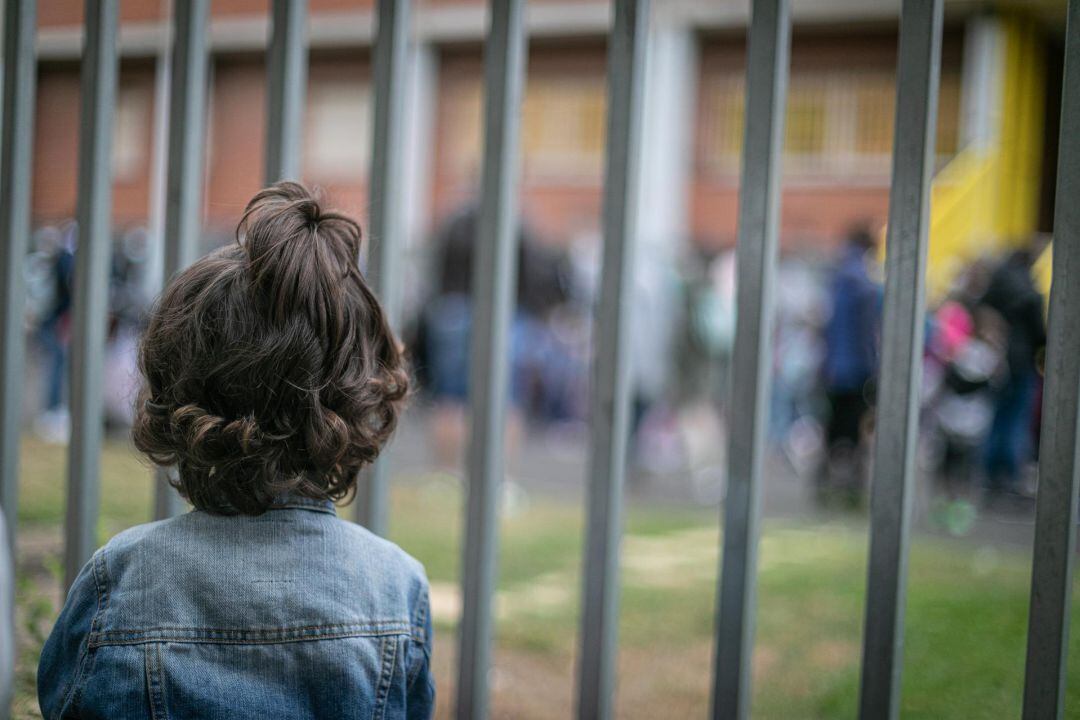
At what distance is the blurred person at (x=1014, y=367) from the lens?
24.1 ft

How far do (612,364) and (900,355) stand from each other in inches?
18.3

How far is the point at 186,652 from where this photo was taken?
4.86 ft

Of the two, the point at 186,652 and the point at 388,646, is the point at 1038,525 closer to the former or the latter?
the point at 388,646

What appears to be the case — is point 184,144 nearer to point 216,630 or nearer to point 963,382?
point 216,630

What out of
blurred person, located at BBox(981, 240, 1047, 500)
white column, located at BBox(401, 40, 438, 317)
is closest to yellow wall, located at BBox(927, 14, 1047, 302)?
blurred person, located at BBox(981, 240, 1047, 500)

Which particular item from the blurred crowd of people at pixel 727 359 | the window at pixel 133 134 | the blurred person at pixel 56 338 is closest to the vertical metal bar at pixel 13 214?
the blurred crowd of people at pixel 727 359

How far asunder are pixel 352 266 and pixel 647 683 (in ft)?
7.38

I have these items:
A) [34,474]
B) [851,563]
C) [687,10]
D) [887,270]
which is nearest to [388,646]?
[887,270]

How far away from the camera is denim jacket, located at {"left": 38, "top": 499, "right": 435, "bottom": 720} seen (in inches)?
58.1

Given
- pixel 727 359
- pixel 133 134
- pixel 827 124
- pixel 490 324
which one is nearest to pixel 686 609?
pixel 490 324

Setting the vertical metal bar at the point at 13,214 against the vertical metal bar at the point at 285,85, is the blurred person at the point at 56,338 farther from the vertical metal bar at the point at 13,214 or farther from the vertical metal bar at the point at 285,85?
the vertical metal bar at the point at 285,85

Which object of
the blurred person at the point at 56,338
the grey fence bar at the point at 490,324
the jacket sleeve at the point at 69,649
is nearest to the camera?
the jacket sleeve at the point at 69,649

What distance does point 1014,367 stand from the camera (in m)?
7.45

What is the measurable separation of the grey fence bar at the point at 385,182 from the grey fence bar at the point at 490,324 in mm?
166
